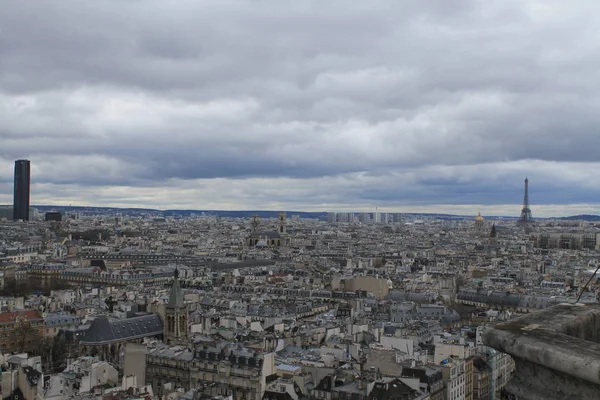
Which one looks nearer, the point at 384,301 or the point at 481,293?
the point at 384,301

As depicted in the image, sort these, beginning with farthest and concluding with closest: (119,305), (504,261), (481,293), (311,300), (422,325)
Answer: (504,261), (481,293), (311,300), (119,305), (422,325)

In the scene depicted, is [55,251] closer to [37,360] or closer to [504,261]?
[504,261]

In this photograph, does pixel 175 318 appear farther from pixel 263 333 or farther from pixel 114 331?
pixel 263 333

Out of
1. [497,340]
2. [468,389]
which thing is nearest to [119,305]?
[468,389]

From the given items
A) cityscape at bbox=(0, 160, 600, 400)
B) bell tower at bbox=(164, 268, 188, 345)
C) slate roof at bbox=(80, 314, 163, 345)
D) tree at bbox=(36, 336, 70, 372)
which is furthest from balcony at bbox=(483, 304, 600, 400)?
slate roof at bbox=(80, 314, 163, 345)

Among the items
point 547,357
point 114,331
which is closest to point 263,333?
point 114,331

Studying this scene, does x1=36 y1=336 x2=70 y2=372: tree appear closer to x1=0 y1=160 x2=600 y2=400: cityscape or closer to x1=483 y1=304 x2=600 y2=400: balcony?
x1=0 y1=160 x2=600 y2=400: cityscape

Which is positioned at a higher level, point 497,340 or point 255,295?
point 497,340
